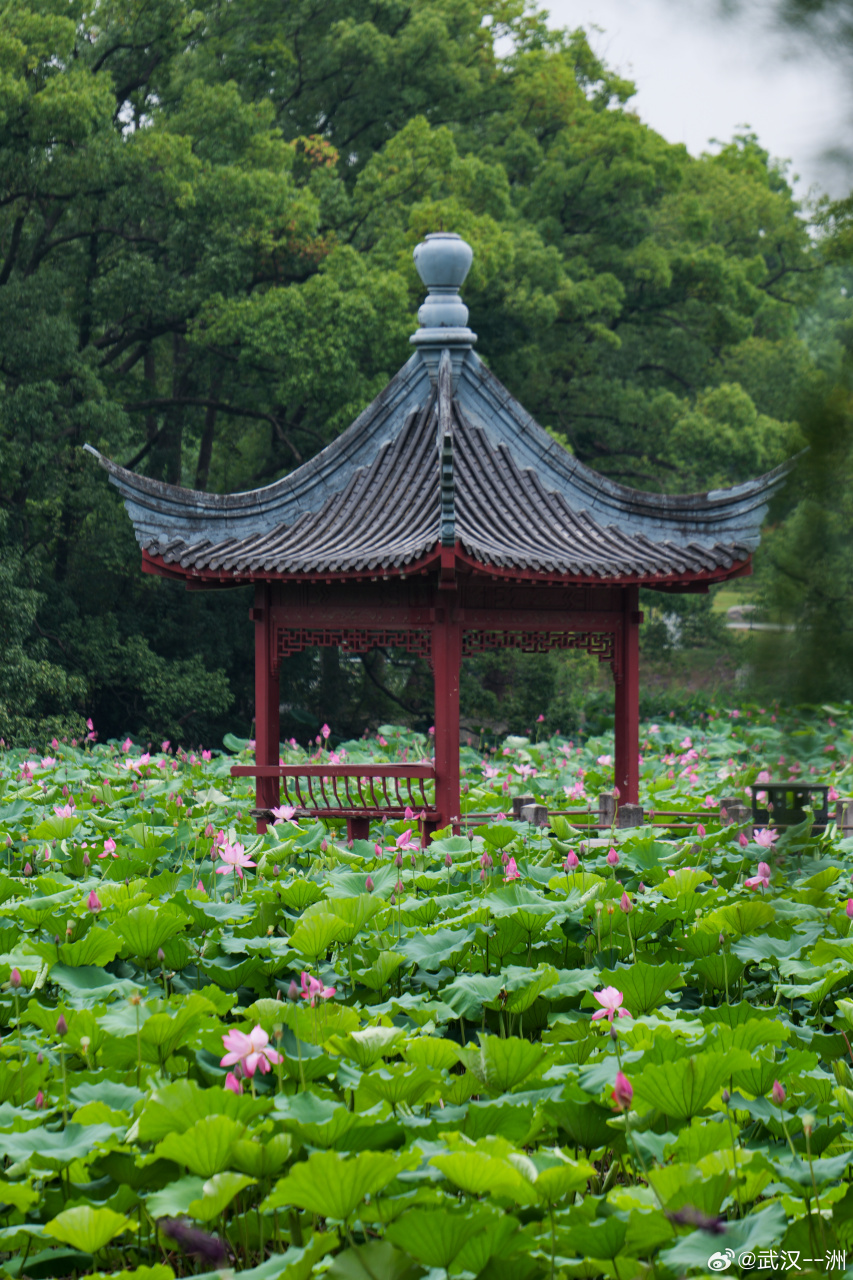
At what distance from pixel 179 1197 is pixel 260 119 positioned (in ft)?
49.0

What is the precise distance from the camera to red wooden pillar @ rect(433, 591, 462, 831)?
6.00 m

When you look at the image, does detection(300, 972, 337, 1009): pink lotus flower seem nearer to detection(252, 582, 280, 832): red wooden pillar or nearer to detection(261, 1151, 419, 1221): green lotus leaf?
detection(261, 1151, 419, 1221): green lotus leaf

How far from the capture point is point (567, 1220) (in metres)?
1.77

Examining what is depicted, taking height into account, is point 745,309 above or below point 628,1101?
above

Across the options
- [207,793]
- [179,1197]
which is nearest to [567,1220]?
[179,1197]

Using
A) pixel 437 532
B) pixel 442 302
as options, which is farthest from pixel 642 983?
pixel 442 302

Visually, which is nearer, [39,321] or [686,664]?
[39,321]

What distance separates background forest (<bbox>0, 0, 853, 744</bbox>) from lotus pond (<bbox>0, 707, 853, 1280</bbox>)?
901 centimetres

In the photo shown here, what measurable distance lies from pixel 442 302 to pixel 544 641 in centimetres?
193

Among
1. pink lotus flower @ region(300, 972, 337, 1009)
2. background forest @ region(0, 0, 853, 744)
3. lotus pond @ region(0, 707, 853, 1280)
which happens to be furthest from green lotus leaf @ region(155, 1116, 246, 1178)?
background forest @ region(0, 0, 853, 744)

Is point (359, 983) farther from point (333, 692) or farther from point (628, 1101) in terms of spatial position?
point (333, 692)

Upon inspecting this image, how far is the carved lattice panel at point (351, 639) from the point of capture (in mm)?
6473

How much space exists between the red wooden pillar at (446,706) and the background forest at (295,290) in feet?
21.8

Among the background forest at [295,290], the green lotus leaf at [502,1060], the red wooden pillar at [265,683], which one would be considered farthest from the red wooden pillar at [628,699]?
the background forest at [295,290]
